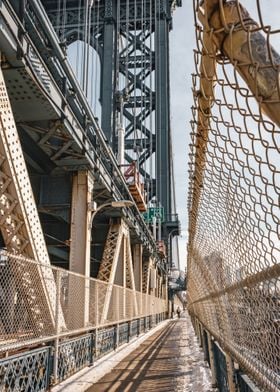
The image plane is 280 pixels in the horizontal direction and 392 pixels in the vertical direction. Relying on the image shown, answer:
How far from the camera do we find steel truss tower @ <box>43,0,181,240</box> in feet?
131

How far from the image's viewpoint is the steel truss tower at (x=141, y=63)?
40062 millimetres

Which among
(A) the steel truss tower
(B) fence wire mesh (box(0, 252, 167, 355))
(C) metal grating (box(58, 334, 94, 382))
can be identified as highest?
(A) the steel truss tower

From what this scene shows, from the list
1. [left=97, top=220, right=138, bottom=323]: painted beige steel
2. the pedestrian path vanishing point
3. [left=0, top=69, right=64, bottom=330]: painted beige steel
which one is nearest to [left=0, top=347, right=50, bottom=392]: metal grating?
[left=0, top=69, right=64, bottom=330]: painted beige steel

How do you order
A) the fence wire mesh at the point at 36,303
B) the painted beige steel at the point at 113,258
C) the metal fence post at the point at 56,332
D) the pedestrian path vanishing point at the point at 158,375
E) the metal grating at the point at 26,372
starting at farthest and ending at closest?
the painted beige steel at the point at 113,258, the pedestrian path vanishing point at the point at 158,375, the metal fence post at the point at 56,332, the fence wire mesh at the point at 36,303, the metal grating at the point at 26,372

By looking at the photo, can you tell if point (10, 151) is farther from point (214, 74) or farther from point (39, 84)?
point (214, 74)

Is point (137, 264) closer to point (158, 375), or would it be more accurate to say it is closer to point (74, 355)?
point (158, 375)

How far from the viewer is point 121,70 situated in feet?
145

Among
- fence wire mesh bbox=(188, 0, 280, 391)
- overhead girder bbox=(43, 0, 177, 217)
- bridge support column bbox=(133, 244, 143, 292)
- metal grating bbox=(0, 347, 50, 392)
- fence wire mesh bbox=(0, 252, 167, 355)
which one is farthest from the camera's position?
overhead girder bbox=(43, 0, 177, 217)

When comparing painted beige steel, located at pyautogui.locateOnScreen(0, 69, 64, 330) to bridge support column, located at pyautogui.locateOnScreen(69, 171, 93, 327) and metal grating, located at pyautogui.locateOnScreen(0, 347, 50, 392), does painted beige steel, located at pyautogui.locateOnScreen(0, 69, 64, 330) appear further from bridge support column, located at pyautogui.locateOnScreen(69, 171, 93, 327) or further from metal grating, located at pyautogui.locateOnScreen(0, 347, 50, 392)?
bridge support column, located at pyautogui.locateOnScreen(69, 171, 93, 327)

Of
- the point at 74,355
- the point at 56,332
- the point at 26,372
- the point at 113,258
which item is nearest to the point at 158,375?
the point at 74,355

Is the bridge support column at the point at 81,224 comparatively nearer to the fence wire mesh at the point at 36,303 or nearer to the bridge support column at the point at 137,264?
the fence wire mesh at the point at 36,303

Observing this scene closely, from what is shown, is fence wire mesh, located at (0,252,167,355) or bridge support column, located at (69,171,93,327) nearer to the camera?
fence wire mesh, located at (0,252,167,355)

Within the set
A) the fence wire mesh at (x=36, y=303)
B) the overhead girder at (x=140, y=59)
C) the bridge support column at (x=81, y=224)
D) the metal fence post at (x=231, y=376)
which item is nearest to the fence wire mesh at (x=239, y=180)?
the metal fence post at (x=231, y=376)

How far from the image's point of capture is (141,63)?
46312 mm
